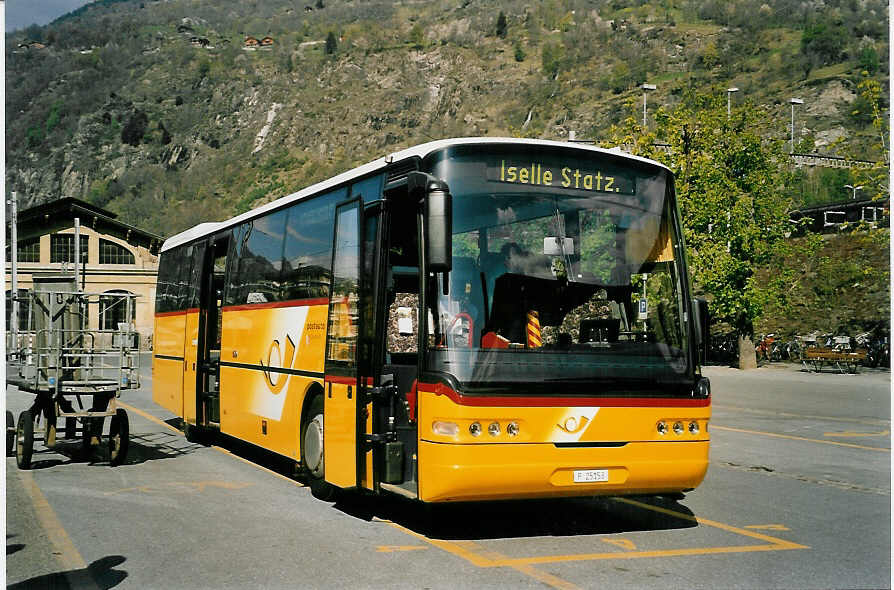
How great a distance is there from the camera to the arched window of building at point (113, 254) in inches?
2680

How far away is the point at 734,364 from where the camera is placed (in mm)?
40281

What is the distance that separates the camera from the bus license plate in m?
8.02

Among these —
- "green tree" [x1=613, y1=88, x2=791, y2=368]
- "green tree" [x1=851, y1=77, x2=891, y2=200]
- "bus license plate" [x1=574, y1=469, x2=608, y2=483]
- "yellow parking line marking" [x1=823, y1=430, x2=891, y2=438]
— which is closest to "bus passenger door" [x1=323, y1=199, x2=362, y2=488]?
"bus license plate" [x1=574, y1=469, x2=608, y2=483]

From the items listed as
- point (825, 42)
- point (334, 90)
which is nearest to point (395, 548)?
point (825, 42)

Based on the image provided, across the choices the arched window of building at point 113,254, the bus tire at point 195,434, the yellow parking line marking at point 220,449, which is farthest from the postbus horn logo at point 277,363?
the arched window of building at point 113,254

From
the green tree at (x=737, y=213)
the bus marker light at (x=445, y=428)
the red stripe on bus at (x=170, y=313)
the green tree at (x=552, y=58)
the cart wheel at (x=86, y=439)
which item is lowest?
the cart wheel at (x=86, y=439)

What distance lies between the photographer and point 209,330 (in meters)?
15.0

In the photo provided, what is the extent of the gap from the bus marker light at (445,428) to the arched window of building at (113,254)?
210 ft

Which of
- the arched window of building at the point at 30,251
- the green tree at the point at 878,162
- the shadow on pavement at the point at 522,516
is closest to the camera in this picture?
the shadow on pavement at the point at 522,516

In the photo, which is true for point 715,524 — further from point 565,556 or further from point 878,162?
point 878,162

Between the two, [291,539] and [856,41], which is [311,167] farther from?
[291,539]

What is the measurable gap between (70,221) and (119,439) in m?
57.1

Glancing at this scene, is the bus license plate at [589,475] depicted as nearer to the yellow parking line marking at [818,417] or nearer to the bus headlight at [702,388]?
the bus headlight at [702,388]

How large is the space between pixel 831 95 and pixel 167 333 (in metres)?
88.0
